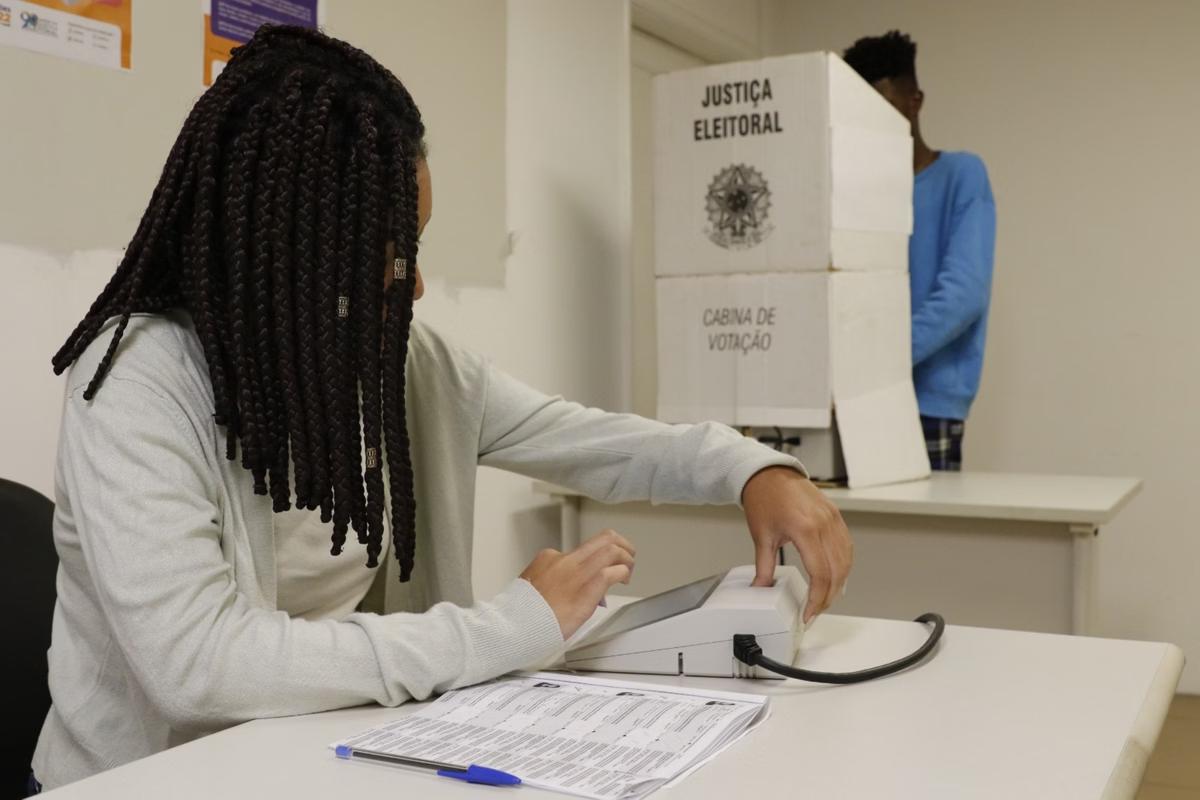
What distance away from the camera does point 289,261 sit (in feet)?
3.20

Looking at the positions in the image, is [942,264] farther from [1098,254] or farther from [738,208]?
[1098,254]

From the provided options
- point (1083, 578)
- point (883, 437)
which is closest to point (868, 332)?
point (883, 437)

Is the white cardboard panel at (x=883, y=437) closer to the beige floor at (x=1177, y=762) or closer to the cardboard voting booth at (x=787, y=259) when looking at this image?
the cardboard voting booth at (x=787, y=259)

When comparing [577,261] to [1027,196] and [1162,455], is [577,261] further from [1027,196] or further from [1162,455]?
[1162,455]

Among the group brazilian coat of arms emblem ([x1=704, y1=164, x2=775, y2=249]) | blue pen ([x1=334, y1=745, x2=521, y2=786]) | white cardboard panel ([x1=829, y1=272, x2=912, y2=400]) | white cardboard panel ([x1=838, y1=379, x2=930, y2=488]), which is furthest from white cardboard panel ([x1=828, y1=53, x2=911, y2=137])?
blue pen ([x1=334, y1=745, x2=521, y2=786])

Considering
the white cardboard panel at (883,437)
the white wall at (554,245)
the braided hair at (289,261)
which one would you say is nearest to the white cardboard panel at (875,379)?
the white cardboard panel at (883,437)

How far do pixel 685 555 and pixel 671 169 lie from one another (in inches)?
29.3

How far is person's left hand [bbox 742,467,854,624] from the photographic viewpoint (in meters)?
1.09

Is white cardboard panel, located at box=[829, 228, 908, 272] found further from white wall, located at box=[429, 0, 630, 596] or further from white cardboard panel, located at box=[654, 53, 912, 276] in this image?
white wall, located at box=[429, 0, 630, 596]

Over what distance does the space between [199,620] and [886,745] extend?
49cm

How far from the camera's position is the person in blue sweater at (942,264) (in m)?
2.50

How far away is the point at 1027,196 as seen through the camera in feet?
12.0

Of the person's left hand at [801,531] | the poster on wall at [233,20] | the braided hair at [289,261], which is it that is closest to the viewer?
the braided hair at [289,261]

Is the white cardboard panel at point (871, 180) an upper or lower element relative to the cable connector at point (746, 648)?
upper
